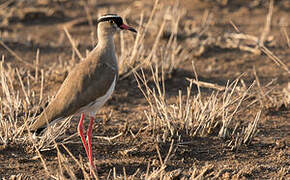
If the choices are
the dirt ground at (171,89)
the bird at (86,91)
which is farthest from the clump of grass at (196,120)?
the bird at (86,91)

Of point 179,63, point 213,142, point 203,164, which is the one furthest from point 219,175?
point 179,63

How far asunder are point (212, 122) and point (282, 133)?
0.83 meters

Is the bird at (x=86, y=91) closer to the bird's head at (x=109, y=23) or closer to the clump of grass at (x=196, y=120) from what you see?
the bird's head at (x=109, y=23)

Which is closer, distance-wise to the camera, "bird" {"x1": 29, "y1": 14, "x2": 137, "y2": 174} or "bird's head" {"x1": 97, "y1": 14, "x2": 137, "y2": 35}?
"bird" {"x1": 29, "y1": 14, "x2": 137, "y2": 174}

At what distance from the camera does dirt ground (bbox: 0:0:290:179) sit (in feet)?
14.9

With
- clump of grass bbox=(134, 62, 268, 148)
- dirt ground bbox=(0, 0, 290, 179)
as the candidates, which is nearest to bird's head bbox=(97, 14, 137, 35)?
clump of grass bbox=(134, 62, 268, 148)

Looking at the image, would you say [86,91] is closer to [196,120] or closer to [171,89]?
[196,120]

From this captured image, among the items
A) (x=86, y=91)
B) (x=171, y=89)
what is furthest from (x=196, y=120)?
(x=171, y=89)

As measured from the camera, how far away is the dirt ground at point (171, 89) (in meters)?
4.54

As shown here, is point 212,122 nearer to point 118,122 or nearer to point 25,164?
point 118,122

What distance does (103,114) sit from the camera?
578 cm

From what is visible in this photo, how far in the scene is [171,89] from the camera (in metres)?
6.66

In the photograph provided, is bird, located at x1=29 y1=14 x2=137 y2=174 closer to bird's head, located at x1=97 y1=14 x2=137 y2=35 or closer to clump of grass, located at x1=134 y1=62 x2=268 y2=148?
bird's head, located at x1=97 y1=14 x2=137 y2=35

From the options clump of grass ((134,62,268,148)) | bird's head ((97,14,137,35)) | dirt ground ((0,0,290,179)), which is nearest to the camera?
dirt ground ((0,0,290,179))
